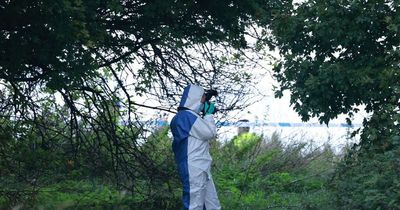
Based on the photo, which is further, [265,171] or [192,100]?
[265,171]

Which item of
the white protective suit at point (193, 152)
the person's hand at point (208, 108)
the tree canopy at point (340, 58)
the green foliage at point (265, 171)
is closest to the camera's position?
the white protective suit at point (193, 152)

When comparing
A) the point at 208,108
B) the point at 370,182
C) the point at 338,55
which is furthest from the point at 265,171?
the point at 208,108

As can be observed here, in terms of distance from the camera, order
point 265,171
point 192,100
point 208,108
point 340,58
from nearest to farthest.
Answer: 1. point 192,100
2. point 208,108
3. point 340,58
4. point 265,171

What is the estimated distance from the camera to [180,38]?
32.5 feet

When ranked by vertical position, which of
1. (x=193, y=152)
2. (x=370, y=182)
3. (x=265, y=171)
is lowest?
(x=370, y=182)

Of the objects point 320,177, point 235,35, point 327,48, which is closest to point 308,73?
point 327,48

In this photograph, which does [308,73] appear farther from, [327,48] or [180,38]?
[180,38]

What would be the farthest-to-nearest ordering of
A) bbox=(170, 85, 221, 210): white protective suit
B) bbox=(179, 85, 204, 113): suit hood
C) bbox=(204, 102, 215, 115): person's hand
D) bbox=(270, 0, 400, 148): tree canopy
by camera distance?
1. bbox=(270, 0, 400, 148): tree canopy
2. bbox=(204, 102, 215, 115): person's hand
3. bbox=(179, 85, 204, 113): suit hood
4. bbox=(170, 85, 221, 210): white protective suit

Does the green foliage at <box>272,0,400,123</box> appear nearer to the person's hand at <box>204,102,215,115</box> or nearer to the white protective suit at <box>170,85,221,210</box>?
the person's hand at <box>204,102,215,115</box>

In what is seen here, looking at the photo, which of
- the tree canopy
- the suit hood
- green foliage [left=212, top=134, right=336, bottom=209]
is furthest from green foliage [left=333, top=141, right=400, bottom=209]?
the suit hood

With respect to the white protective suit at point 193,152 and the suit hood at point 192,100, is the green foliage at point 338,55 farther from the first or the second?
the white protective suit at point 193,152

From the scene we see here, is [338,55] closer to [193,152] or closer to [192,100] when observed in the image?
[192,100]

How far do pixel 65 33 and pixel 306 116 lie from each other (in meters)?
4.25

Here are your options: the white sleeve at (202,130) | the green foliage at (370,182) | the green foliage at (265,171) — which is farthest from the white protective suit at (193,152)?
the green foliage at (265,171)
